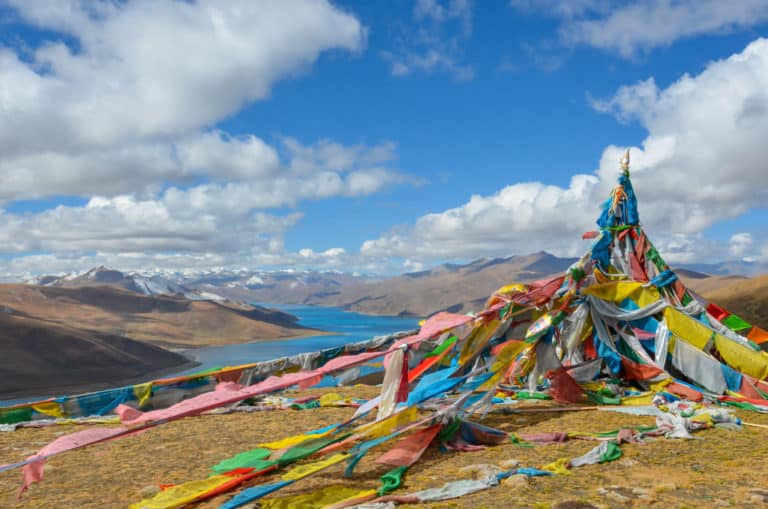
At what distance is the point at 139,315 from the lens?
181 m

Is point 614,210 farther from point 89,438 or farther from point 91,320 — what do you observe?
point 91,320

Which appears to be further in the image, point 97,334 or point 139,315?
point 139,315

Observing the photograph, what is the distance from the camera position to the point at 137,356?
108938 millimetres

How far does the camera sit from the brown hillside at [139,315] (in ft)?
520

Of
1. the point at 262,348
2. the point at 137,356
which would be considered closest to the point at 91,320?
the point at 262,348

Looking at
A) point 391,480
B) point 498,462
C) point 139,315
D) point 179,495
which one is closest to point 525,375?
point 498,462

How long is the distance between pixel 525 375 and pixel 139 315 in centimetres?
18608

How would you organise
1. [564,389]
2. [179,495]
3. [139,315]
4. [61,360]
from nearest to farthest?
[179,495] → [564,389] → [61,360] → [139,315]

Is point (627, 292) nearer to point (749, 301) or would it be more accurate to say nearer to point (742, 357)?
point (742, 357)

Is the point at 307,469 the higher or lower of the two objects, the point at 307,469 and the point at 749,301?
the lower

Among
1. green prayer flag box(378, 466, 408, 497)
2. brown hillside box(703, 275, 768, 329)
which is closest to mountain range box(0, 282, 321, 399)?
brown hillside box(703, 275, 768, 329)

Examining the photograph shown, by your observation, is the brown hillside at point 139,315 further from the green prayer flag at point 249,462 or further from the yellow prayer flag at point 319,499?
the yellow prayer flag at point 319,499

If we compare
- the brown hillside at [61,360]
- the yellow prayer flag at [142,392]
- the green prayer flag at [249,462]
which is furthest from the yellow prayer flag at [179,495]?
the brown hillside at [61,360]

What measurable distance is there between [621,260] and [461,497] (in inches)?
437
